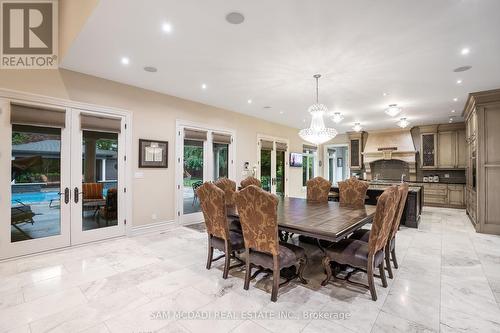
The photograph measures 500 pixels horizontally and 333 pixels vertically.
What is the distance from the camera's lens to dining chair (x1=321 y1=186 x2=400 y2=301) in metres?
2.33

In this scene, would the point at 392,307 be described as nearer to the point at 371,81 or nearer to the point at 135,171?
the point at 371,81

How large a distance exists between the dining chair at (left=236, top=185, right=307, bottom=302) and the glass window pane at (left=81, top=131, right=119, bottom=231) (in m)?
3.05

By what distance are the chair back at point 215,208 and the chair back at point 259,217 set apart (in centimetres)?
33

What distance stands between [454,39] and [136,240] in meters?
5.54

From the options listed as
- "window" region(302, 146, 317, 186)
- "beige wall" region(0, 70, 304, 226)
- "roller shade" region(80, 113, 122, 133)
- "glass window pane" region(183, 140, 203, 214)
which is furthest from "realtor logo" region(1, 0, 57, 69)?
"window" region(302, 146, 317, 186)

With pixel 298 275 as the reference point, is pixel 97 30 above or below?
above

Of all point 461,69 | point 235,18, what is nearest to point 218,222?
point 235,18

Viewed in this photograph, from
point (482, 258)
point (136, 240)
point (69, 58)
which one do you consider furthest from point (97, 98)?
point (482, 258)

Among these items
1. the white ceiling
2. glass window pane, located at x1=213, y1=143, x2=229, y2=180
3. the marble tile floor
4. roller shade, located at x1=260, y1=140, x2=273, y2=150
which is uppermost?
the white ceiling

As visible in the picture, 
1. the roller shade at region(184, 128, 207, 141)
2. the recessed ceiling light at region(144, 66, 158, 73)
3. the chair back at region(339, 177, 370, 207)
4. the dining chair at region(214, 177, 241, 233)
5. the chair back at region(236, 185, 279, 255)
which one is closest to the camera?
the chair back at region(236, 185, 279, 255)

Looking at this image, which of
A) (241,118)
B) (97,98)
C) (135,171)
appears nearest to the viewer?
(97,98)

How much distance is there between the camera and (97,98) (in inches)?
163

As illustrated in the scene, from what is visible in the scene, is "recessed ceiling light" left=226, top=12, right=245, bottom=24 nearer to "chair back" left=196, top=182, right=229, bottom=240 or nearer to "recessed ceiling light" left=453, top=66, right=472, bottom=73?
"chair back" left=196, top=182, right=229, bottom=240

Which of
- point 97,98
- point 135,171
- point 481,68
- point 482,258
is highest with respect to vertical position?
point 481,68
